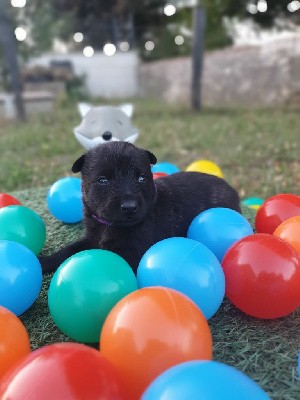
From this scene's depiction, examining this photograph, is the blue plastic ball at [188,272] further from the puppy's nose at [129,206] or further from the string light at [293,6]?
the string light at [293,6]

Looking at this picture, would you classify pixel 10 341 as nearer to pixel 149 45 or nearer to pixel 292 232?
pixel 292 232

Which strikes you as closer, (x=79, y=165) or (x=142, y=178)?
(x=142, y=178)

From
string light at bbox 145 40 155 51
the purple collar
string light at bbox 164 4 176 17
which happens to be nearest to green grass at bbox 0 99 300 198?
the purple collar

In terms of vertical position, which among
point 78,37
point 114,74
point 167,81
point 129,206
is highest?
point 78,37

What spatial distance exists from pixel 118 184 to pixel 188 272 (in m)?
0.81

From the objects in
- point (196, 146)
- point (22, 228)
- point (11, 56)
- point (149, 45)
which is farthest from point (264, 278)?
point (149, 45)

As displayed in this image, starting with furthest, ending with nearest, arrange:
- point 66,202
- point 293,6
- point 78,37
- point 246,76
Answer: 1. point 78,37
2. point 246,76
3. point 293,6
4. point 66,202

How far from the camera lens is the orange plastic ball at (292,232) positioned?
114 inches

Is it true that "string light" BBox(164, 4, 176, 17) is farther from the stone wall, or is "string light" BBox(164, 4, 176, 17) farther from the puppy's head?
the puppy's head

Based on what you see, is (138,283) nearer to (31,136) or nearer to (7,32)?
(31,136)

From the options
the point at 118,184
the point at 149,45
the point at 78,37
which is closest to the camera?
the point at 118,184

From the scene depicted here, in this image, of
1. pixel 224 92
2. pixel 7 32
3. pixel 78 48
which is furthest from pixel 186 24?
pixel 7 32

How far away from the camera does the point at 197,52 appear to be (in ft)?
44.4

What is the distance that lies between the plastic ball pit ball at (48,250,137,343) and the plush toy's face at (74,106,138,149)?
2.40 metres
